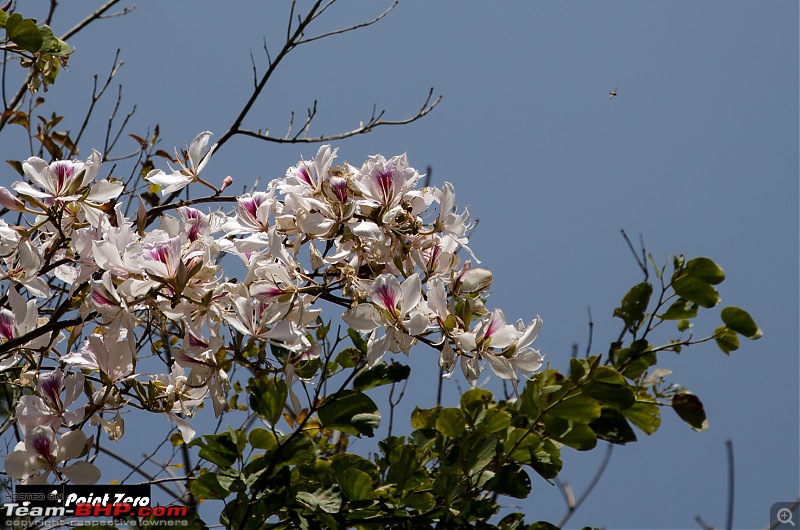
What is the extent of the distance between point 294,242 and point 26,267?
449 mm

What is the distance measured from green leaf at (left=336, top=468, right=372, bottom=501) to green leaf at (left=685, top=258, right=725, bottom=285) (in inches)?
23.7

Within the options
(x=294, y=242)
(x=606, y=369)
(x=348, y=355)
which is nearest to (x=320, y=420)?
(x=348, y=355)

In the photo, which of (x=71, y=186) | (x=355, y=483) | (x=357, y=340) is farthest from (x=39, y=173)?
(x=355, y=483)

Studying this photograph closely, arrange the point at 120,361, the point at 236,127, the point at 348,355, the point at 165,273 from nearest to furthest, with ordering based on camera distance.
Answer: the point at 165,273, the point at 120,361, the point at 348,355, the point at 236,127

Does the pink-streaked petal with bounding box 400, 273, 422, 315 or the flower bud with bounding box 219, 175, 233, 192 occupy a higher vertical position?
the flower bud with bounding box 219, 175, 233, 192

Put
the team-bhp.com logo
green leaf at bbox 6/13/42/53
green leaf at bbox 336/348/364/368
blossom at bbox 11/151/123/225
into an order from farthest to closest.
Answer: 1. green leaf at bbox 6/13/42/53
2. green leaf at bbox 336/348/364/368
3. the team-bhp.com logo
4. blossom at bbox 11/151/123/225

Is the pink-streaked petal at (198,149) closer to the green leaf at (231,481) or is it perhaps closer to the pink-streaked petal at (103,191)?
the pink-streaked petal at (103,191)

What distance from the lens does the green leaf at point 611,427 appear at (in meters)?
1.16

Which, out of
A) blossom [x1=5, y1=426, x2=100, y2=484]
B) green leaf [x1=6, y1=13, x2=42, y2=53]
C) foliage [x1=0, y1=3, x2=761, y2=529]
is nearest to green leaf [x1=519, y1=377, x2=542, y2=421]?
foliage [x1=0, y1=3, x2=761, y2=529]

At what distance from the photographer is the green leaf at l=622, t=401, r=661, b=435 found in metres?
1.17

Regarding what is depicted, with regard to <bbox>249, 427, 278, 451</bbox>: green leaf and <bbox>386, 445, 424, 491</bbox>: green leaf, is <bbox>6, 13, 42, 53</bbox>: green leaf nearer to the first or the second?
<bbox>249, 427, 278, 451</bbox>: green leaf

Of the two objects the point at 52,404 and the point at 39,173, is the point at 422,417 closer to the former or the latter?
the point at 52,404

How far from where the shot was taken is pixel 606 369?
3.41 ft

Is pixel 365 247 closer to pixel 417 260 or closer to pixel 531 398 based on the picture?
pixel 417 260
